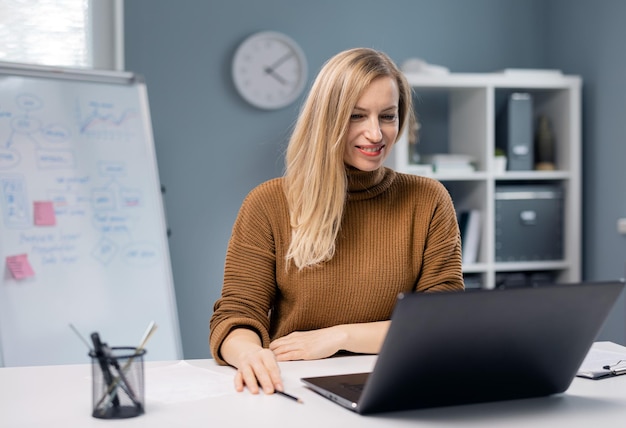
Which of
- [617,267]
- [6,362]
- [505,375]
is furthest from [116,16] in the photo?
[505,375]

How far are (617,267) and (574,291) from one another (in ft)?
8.18

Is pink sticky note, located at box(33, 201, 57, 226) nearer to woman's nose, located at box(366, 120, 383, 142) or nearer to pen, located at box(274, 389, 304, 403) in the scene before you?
woman's nose, located at box(366, 120, 383, 142)

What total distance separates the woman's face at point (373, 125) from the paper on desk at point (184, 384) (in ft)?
1.85

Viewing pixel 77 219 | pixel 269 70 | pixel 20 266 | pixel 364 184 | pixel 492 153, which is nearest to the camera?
pixel 364 184

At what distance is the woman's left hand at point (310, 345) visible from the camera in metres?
1.52

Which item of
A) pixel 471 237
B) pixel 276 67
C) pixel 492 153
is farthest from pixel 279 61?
pixel 471 237

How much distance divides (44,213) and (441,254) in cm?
151

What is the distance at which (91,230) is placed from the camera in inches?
110

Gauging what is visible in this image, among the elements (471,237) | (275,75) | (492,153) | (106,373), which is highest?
(275,75)

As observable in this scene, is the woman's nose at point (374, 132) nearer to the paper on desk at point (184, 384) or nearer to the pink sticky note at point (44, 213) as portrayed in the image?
the paper on desk at point (184, 384)

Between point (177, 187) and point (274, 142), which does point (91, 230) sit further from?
point (274, 142)

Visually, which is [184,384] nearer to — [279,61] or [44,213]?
[44,213]

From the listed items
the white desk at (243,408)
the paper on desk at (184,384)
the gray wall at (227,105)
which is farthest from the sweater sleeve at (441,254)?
the gray wall at (227,105)

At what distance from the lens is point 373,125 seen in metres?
1.67
